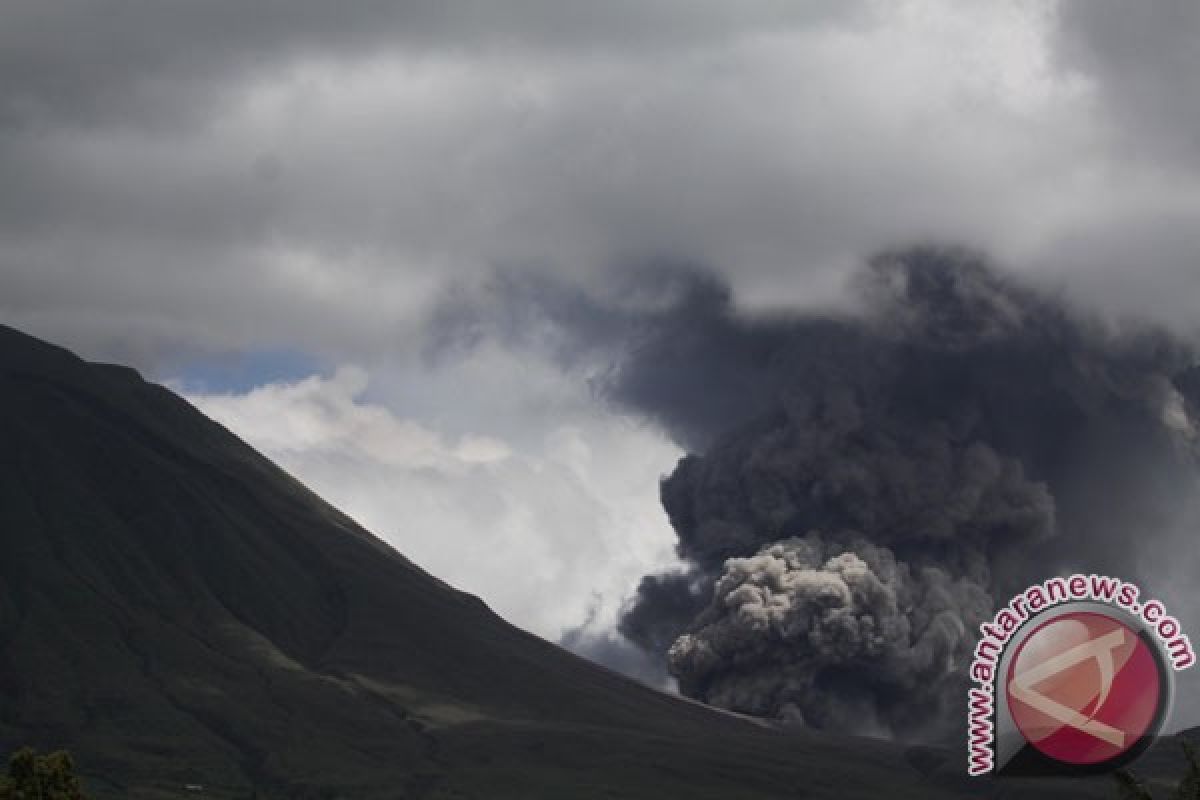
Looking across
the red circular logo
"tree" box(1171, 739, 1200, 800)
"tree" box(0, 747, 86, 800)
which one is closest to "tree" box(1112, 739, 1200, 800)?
"tree" box(1171, 739, 1200, 800)

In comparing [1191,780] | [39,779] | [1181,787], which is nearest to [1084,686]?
[1181,787]

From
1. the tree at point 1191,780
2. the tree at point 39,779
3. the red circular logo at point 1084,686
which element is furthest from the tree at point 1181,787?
the tree at point 39,779

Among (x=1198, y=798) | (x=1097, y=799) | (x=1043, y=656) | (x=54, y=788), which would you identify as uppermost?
(x=1097, y=799)

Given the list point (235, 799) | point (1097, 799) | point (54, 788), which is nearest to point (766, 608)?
point (1097, 799)

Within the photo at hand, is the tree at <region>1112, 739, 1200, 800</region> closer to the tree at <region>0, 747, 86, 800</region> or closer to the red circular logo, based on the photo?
the red circular logo

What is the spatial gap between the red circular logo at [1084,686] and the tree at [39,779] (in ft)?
97.8

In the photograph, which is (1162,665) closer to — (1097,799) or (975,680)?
(975,680)

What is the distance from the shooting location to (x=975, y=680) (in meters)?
43.6

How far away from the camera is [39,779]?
184 feet

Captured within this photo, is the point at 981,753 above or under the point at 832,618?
under

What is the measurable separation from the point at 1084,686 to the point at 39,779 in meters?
31.6

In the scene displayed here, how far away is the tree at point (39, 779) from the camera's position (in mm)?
55375

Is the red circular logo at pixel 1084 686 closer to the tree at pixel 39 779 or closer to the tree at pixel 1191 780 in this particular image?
the tree at pixel 1191 780

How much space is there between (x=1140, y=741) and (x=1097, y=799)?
164912 millimetres
